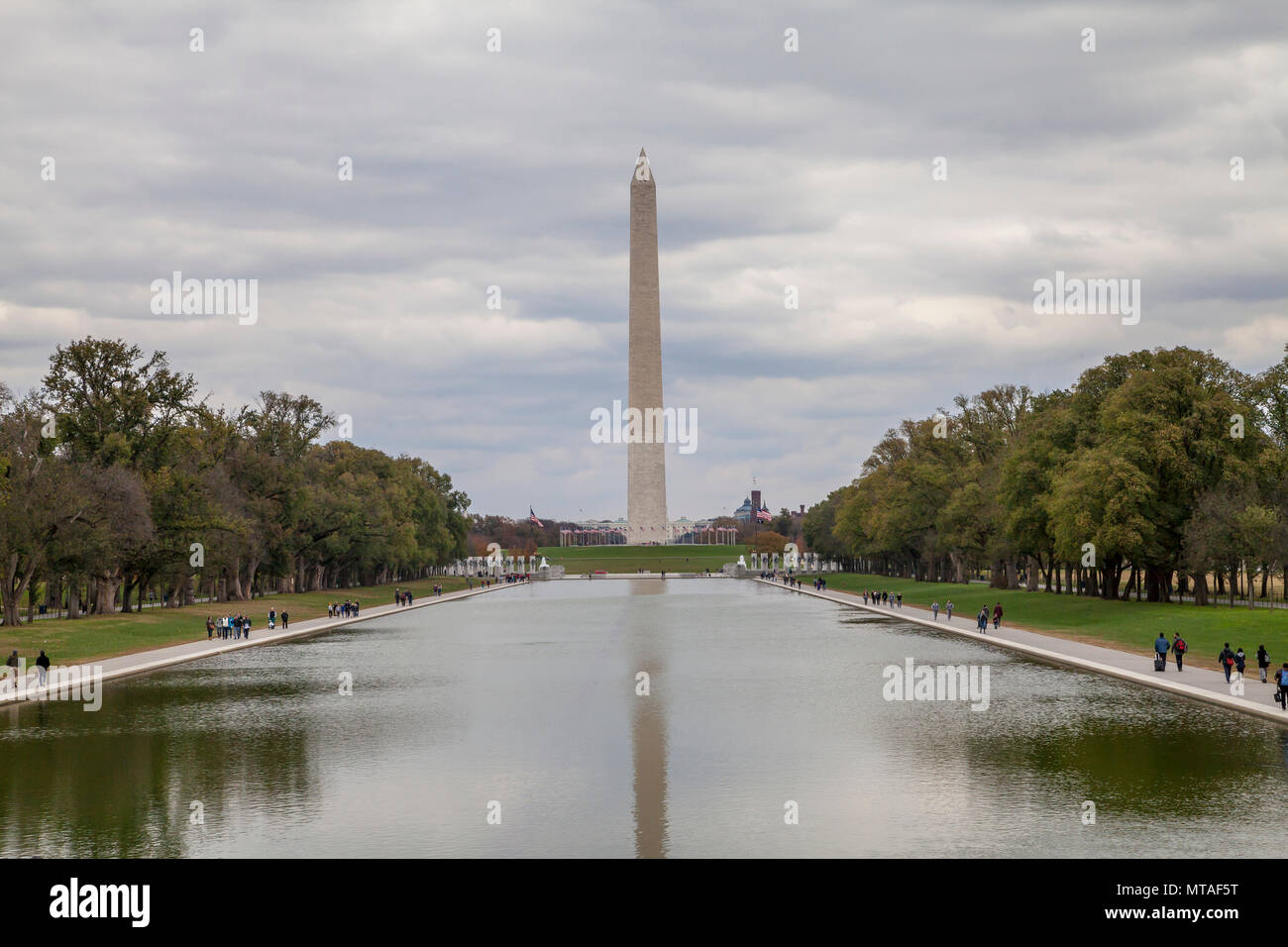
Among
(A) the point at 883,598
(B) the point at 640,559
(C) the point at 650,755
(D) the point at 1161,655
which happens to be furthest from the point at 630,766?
(B) the point at 640,559

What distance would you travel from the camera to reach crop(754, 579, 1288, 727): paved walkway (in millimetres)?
27509

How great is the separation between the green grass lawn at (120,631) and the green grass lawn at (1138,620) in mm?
38076

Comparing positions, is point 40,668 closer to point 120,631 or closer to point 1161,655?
point 120,631

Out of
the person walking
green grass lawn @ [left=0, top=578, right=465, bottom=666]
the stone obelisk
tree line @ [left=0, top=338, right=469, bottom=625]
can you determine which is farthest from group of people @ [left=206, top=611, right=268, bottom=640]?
the stone obelisk


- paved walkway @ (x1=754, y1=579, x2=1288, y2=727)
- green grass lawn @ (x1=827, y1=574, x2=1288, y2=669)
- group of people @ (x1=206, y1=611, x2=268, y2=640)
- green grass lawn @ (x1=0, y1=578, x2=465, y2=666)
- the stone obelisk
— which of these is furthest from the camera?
the stone obelisk

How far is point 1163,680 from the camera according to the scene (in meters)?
31.3

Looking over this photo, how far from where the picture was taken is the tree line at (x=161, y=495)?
53.9m

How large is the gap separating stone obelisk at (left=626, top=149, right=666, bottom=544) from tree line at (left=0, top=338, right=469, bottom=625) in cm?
3152

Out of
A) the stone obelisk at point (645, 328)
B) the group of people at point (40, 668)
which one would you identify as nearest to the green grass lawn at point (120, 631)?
the group of people at point (40, 668)

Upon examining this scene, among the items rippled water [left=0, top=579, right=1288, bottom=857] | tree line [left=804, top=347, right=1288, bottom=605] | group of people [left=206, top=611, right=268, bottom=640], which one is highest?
tree line [left=804, top=347, right=1288, bottom=605]

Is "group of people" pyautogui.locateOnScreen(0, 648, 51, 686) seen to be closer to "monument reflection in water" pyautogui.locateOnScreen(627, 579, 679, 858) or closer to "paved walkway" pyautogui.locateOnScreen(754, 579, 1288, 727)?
"monument reflection in water" pyautogui.locateOnScreen(627, 579, 679, 858)

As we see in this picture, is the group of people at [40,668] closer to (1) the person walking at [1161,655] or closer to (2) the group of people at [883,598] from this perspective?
(1) the person walking at [1161,655]

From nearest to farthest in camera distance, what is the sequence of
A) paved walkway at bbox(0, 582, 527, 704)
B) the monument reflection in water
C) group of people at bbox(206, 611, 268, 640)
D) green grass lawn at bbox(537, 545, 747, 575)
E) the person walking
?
the monument reflection in water
the person walking
paved walkway at bbox(0, 582, 527, 704)
group of people at bbox(206, 611, 268, 640)
green grass lawn at bbox(537, 545, 747, 575)
